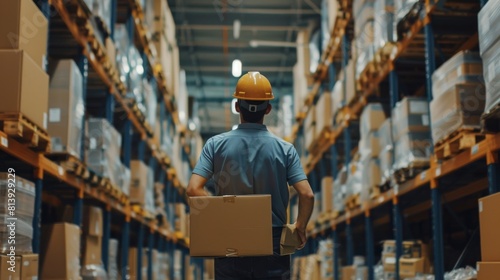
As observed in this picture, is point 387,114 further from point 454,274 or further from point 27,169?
point 27,169

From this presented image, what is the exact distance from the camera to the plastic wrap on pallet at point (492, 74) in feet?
15.2

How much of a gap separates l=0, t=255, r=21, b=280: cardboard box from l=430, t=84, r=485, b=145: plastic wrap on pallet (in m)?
3.43

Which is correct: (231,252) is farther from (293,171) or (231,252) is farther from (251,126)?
(251,126)

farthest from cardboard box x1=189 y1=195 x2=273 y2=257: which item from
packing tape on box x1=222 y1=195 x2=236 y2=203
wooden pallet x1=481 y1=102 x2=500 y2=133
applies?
wooden pallet x1=481 y1=102 x2=500 y2=133

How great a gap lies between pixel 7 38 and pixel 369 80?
16.4 ft

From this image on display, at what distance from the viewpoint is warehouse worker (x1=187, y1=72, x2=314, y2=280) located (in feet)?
12.7

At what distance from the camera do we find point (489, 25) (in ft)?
15.9

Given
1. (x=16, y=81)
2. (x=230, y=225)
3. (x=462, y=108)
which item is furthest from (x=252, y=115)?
(x=462, y=108)

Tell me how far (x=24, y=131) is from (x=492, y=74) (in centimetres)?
325

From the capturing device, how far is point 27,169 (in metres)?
6.23

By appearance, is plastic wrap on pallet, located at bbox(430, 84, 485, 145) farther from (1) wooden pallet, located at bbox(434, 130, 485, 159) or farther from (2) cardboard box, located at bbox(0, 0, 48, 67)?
(2) cardboard box, located at bbox(0, 0, 48, 67)

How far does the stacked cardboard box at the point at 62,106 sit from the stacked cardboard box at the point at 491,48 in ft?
11.5

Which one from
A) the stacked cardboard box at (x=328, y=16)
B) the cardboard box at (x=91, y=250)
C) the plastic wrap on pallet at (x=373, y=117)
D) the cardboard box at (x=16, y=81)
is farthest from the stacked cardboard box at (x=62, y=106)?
the stacked cardboard box at (x=328, y=16)

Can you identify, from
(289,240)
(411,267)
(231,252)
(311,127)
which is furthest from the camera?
(311,127)
